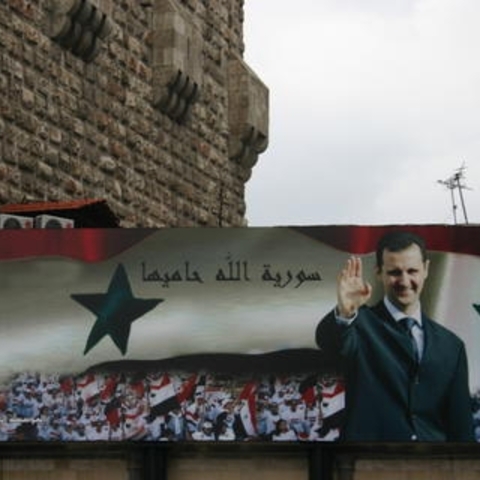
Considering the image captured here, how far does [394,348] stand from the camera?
1003cm

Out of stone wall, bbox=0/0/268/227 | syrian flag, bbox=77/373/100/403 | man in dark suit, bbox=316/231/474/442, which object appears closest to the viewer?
man in dark suit, bbox=316/231/474/442

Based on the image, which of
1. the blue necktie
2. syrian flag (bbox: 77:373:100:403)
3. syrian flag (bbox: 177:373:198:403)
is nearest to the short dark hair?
the blue necktie

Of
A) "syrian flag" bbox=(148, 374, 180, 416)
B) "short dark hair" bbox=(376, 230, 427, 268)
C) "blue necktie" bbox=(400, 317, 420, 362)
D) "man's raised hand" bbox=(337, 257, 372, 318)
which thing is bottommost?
"syrian flag" bbox=(148, 374, 180, 416)

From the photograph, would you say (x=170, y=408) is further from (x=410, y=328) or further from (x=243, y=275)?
(x=410, y=328)

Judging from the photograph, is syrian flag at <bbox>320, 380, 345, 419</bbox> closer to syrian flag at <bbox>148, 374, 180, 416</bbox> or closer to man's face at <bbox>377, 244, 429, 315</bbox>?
man's face at <bbox>377, 244, 429, 315</bbox>

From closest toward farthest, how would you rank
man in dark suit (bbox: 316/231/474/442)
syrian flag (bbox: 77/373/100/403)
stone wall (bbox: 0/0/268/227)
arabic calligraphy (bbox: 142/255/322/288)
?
man in dark suit (bbox: 316/231/474/442), arabic calligraphy (bbox: 142/255/322/288), syrian flag (bbox: 77/373/100/403), stone wall (bbox: 0/0/268/227)

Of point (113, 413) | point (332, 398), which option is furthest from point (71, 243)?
point (332, 398)

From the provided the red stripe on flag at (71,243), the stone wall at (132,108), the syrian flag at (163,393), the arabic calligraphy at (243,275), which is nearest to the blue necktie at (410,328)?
the arabic calligraphy at (243,275)

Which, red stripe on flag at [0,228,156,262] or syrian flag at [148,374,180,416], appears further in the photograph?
red stripe on flag at [0,228,156,262]

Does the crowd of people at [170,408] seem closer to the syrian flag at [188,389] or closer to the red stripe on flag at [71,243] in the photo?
the syrian flag at [188,389]

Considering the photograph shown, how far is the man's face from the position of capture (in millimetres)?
10008

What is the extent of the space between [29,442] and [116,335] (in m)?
0.97

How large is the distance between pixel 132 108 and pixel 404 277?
36.6ft

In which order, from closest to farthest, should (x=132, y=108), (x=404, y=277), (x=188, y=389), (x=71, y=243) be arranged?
(x=404, y=277)
(x=188, y=389)
(x=71, y=243)
(x=132, y=108)
